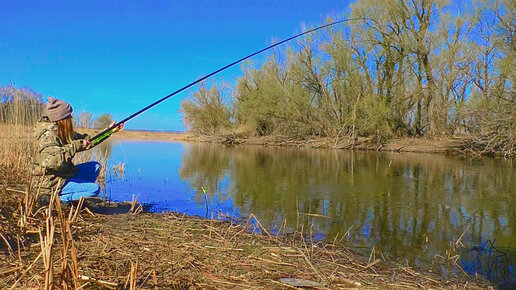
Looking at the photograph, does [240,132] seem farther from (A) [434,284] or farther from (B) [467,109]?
(A) [434,284]

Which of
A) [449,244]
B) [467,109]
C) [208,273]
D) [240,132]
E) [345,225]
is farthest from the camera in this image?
[240,132]

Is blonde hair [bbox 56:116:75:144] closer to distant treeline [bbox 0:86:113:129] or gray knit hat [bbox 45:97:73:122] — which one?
gray knit hat [bbox 45:97:73:122]

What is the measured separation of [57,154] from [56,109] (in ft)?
1.73

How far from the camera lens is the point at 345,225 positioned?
221 inches

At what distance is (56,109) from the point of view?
13.9ft

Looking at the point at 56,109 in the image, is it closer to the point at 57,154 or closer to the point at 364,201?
the point at 57,154

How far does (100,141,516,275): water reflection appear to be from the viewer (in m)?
5.14

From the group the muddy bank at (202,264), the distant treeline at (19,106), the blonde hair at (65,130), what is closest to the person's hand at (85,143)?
the blonde hair at (65,130)

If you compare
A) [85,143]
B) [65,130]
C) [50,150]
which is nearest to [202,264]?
[85,143]

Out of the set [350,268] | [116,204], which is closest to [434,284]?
[350,268]

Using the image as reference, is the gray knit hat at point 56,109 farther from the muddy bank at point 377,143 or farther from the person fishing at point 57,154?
the muddy bank at point 377,143

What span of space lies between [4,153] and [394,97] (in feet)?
74.4

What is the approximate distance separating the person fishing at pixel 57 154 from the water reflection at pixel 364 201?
218cm

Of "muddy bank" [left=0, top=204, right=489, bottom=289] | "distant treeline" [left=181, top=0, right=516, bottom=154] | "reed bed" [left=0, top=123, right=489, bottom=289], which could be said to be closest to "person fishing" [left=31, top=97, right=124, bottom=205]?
"reed bed" [left=0, top=123, right=489, bottom=289]
